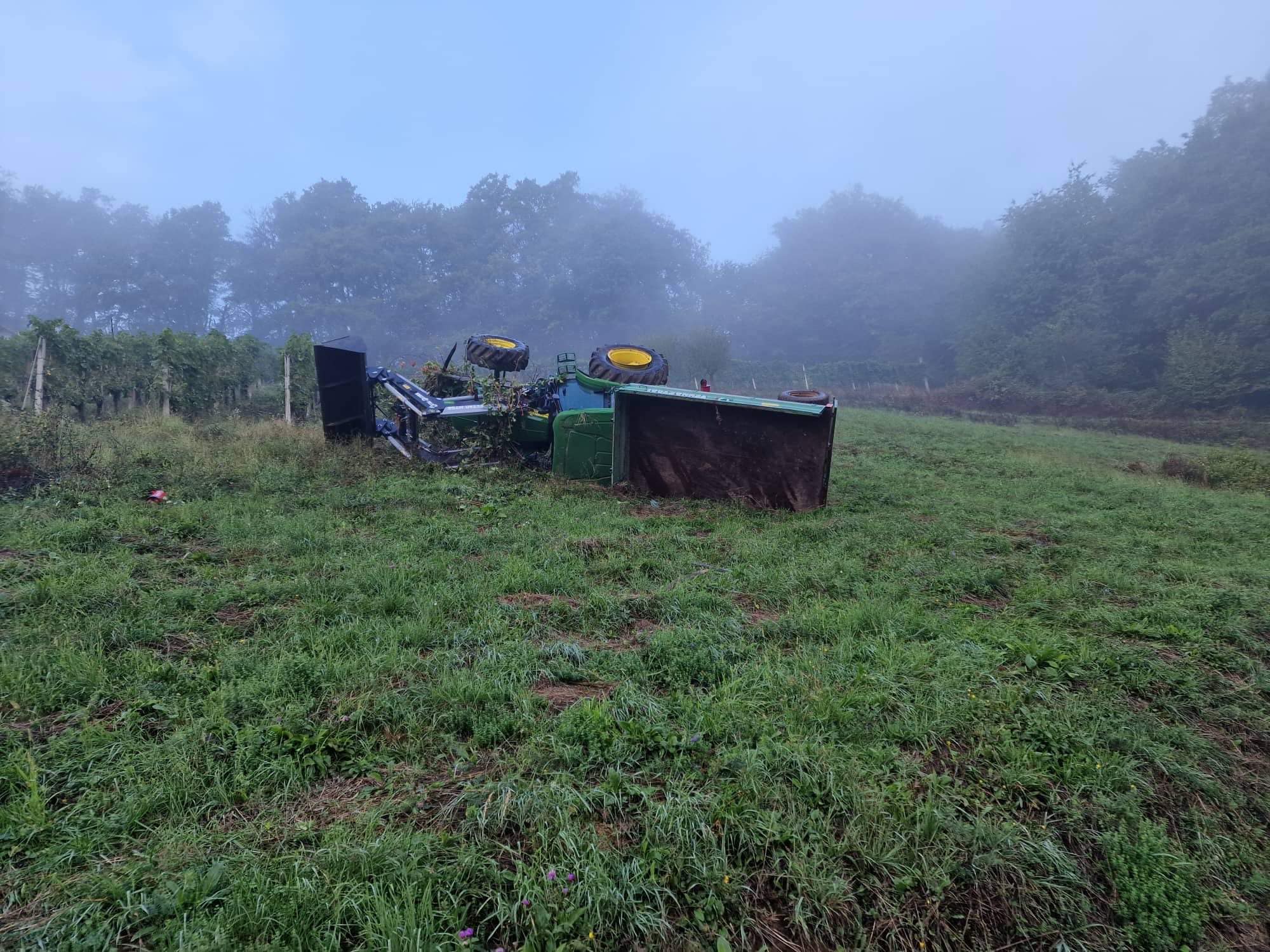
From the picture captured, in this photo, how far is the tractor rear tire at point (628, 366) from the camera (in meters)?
9.08

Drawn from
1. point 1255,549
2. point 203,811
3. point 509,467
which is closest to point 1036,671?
point 203,811

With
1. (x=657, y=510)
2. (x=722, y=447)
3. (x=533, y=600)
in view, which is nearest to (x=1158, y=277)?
(x=722, y=447)

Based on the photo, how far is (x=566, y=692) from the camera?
119 inches

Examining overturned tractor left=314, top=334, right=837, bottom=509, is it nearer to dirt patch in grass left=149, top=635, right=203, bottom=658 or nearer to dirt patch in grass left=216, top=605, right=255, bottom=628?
dirt patch in grass left=216, top=605, right=255, bottom=628

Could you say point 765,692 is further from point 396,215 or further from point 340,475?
point 396,215

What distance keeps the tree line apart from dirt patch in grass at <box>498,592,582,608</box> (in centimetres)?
3405

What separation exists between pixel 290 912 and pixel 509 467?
7.20 meters

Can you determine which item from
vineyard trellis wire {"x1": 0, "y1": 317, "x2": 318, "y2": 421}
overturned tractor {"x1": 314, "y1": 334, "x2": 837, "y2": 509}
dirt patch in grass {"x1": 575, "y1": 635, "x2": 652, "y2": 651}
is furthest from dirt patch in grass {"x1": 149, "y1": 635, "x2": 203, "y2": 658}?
vineyard trellis wire {"x1": 0, "y1": 317, "x2": 318, "y2": 421}

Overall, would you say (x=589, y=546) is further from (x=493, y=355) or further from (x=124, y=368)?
(x=124, y=368)

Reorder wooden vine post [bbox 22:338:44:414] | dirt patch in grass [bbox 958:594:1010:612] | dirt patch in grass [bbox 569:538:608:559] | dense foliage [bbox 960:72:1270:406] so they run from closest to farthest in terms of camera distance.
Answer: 1. dirt patch in grass [bbox 958:594:1010:612]
2. dirt patch in grass [bbox 569:538:608:559]
3. wooden vine post [bbox 22:338:44:414]
4. dense foliage [bbox 960:72:1270:406]

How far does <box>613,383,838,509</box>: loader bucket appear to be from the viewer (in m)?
7.10

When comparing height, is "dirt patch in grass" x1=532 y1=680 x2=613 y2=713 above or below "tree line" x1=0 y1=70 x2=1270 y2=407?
below

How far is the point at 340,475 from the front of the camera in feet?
25.8

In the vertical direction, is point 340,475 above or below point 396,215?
below
